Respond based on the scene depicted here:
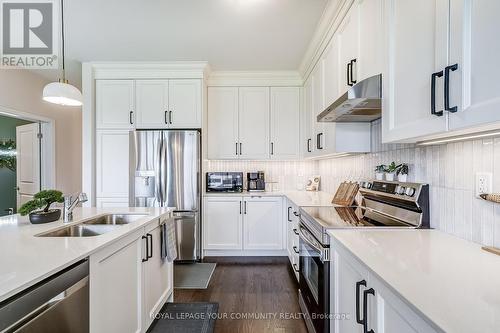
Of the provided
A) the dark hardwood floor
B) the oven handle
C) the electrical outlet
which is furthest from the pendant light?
the electrical outlet

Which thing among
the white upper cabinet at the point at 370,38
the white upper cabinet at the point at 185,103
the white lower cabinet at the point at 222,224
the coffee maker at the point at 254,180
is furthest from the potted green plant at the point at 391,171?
the white upper cabinet at the point at 185,103

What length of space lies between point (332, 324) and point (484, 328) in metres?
1.01

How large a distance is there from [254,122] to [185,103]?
3.25 feet

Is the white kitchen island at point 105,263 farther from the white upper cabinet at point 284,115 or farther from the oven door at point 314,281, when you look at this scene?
the white upper cabinet at point 284,115

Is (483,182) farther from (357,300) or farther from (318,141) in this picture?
(318,141)

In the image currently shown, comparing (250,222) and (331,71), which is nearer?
(331,71)

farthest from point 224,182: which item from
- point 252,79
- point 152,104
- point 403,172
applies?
point 403,172

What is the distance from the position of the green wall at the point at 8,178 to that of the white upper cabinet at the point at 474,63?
5858mm

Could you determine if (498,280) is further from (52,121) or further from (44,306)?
(52,121)

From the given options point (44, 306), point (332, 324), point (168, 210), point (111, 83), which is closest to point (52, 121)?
point (111, 83)

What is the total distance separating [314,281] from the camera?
1704mm

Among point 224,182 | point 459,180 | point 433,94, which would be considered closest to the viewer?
point 433,94

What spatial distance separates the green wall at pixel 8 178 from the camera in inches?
174

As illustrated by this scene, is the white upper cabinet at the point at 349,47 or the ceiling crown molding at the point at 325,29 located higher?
the ceiling crown molding at the point at 325,29
